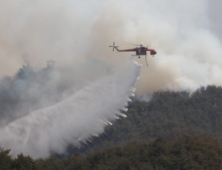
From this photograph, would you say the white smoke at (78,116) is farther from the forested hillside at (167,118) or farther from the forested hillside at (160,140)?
the forested hillside at (167,118)

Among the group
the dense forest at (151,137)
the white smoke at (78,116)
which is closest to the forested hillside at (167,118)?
the dense forest at (151,137)

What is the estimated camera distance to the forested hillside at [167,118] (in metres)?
136

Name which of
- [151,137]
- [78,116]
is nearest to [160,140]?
[78,116]

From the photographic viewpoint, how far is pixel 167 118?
150000 millimetres

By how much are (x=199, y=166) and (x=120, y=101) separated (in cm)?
1739

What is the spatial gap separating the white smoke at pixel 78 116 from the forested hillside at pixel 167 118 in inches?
2420

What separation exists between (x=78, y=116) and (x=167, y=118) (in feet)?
278

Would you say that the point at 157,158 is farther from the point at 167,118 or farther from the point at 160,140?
the point at 167,118

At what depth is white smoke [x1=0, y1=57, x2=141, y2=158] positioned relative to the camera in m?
67.9

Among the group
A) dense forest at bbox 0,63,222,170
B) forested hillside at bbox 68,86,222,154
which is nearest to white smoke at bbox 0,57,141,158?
dense forest at bbox 0,63,222,170

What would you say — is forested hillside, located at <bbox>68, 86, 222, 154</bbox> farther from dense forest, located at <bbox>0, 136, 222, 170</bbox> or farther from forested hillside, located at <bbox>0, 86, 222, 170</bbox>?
dense forest, located at <bbox>0, 136, 222, 170</bbox>

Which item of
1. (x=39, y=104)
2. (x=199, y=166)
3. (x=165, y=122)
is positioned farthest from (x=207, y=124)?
(x=199, y=166)

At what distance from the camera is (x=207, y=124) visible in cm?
14262

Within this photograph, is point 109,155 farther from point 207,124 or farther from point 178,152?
point 207,124
